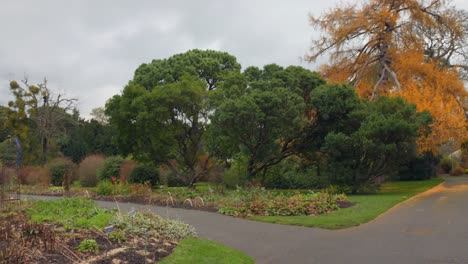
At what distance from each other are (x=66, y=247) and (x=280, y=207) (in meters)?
8.78

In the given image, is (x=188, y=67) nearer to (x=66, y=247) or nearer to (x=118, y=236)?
(x=118, y=236)

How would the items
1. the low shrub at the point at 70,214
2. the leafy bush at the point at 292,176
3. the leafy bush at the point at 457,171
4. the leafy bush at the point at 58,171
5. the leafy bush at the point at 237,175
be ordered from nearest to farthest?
1. the low shrub at the point at 70,214
2. the leafy bush at the point at 237,175
3. the leafy bush at the point at 292,176
4. the leafy bush at the point at 58,171
5. the leafy bush at the point at 457,171

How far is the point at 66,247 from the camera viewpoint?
24.1ft

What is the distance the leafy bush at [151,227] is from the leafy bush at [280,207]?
452 cm

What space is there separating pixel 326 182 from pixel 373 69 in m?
13.8

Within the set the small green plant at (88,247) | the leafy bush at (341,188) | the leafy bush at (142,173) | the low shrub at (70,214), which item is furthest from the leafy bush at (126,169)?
the small green plant at (88,247)

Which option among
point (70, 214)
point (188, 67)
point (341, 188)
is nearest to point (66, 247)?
point (70, 214)

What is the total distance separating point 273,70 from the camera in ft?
75.6

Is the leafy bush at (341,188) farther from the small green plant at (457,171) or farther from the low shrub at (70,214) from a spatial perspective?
the small green plant at (457,171)

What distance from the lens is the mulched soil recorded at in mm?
6706

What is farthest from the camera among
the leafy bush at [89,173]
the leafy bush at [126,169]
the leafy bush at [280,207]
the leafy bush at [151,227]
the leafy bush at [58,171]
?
the leafy bush at [58,171]

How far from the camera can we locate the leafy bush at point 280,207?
14.8 m

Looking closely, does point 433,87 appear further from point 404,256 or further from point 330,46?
point 404,256

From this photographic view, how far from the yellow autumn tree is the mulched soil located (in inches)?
892
